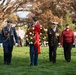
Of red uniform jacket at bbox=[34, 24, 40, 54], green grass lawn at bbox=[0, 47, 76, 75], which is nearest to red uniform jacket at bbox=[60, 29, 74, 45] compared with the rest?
green grass lawn at bbox=[0, 47, 76, 75]

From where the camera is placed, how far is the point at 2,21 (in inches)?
1551

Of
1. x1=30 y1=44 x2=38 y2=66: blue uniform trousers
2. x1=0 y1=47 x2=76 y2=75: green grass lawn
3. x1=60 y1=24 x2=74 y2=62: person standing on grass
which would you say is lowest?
x1=0 y1=47 x2=76 y2=75: green grass lawn

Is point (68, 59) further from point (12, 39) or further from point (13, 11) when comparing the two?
point (13, 11)

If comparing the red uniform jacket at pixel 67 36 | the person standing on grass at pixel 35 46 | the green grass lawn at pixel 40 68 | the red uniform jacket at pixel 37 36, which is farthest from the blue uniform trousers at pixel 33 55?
the red uniform jacket at pixel 67 36

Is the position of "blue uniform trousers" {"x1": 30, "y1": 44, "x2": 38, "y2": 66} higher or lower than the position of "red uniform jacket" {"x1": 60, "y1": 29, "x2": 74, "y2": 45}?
lower

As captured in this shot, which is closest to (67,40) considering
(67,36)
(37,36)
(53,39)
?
(67,36)

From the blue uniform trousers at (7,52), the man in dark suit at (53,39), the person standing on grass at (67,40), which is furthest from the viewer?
the person standing on grass at (67,40)

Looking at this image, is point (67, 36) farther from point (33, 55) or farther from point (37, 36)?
point (33, 55)

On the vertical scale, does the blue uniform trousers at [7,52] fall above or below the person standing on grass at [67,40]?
below

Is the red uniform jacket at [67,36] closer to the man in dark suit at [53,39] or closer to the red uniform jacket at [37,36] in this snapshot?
the man in dark suit at [53,39]

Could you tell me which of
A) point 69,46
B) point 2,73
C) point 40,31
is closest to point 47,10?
point 69,46

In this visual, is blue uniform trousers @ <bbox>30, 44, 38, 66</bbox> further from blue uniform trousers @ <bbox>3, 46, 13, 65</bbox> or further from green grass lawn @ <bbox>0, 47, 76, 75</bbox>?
blue uniform trousers @ <bbox>3, 46, 13, 65</bbox>

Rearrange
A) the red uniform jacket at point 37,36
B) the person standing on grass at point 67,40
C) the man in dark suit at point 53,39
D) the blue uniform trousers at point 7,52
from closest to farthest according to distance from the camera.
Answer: the red uniform jacket at point 37,36, the blue uniform trousers at point 7,52, the man in dark suit at point 53,39, the person standing on grass at point 67,40

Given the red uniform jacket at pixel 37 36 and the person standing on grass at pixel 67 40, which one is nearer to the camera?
the red uniform jacket at pixel 37 36
